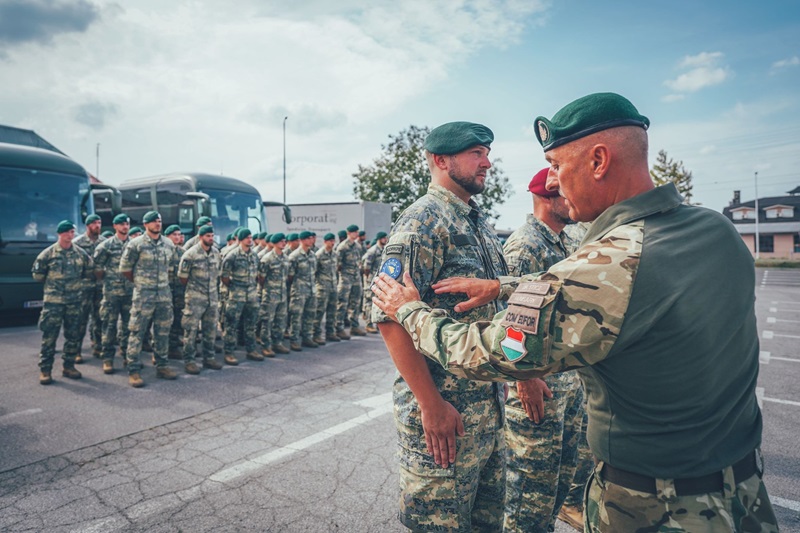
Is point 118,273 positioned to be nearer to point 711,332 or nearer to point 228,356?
point 228,356

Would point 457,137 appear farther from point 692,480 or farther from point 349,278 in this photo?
point 349,278

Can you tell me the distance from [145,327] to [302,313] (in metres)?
2.89

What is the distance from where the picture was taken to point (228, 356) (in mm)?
7656

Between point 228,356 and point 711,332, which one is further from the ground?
point 711,332

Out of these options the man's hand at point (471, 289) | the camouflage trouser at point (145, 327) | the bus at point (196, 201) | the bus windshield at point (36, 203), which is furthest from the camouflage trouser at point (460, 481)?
the bus windshield at point (36, 203)

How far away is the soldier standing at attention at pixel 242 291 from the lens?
7.90 m

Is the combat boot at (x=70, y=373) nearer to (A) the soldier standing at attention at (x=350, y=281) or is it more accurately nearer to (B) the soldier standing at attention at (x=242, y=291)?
(B) the soldier standing at attention at (x=242, y=291)

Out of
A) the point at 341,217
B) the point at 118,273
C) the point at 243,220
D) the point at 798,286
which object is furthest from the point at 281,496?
the point at 798,286

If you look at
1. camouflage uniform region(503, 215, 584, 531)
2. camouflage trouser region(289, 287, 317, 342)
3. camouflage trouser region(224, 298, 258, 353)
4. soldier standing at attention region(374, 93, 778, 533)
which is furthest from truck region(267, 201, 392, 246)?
soldier standing at attention region(374, 93, 778, 533)

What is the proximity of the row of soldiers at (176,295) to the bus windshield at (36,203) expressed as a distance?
2.53 metres

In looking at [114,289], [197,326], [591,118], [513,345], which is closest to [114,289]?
[114,289]

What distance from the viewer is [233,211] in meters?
13.2

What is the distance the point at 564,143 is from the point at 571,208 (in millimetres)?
204

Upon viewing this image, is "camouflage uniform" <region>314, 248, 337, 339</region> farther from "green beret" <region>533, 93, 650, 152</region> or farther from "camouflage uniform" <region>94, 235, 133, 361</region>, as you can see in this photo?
"green beret" <region>533, 93, 650, 152</region>
